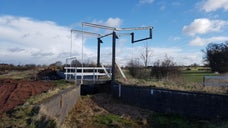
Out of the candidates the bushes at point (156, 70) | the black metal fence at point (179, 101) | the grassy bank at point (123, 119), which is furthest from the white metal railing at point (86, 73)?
the grassy bank at point (123, 119)

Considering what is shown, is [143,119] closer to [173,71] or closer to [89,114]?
[89,114]

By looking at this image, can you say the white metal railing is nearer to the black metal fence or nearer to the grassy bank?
the black metal fence

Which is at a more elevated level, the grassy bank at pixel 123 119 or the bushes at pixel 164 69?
the bushes at pixel 164 69

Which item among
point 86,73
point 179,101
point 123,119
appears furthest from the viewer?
point 86,73

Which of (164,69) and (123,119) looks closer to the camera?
(123,119)

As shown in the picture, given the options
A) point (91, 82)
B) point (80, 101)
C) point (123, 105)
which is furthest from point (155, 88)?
point (91, 82)

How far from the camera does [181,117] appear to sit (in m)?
15.9

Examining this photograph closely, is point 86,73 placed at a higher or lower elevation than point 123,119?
higher

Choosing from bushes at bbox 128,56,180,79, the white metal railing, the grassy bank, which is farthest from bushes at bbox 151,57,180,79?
the grassy bank

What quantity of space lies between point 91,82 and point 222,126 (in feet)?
45.2

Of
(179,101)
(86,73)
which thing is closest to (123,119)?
(179,101)

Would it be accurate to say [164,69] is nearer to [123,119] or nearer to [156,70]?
[156,70]

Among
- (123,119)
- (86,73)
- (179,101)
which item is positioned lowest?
(123,119)

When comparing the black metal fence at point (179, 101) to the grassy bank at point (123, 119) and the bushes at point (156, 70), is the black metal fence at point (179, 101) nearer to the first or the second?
the grassy bank at point (123, 119)
